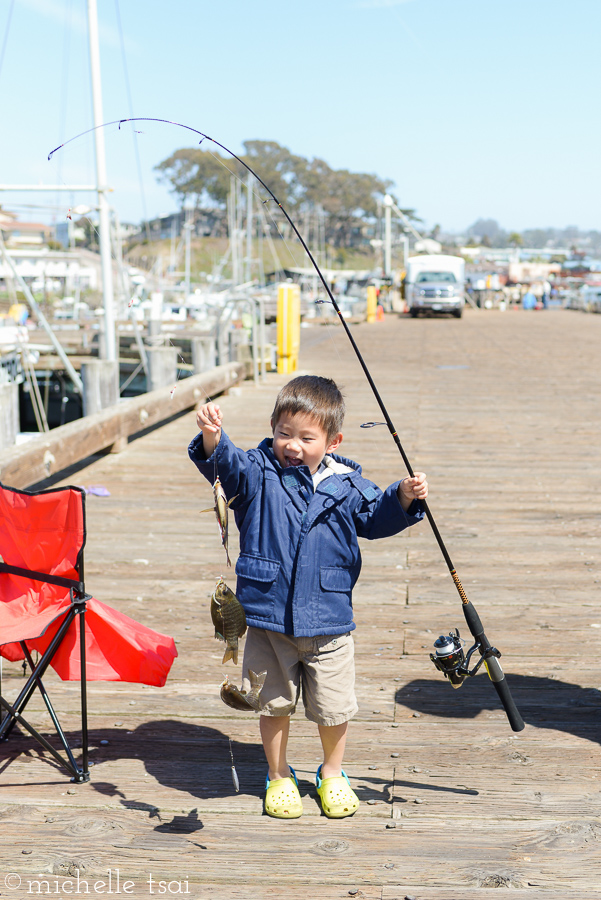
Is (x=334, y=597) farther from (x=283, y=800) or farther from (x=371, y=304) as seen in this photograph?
(x=371, y=304)

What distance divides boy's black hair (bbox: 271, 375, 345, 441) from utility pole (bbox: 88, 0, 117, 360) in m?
6.09

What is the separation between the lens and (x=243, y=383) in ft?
43.7

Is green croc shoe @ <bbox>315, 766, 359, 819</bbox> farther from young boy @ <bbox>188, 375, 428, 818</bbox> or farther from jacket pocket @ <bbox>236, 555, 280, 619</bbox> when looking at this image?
jacket pocket @ <bbox>236, 555, 280, 619</bbox>

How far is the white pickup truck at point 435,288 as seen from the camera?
34.0 m

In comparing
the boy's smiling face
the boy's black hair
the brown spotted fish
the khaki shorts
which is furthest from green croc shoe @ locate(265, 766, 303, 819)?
the boy's black hair

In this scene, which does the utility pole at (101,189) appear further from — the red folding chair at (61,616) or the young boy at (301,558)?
the young boy at (301,558)

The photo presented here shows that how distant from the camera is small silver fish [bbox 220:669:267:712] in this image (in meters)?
2.64

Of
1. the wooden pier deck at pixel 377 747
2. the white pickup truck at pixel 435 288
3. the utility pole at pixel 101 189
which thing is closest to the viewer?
the wooden pier deck at pixel 377 747

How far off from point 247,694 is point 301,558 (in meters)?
0.43

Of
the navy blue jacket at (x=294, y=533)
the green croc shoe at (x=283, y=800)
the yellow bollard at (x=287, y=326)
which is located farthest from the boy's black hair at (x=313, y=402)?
the yellow bollard at (x=287, y=326)

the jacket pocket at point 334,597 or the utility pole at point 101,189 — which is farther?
the utility pole at point 101,189

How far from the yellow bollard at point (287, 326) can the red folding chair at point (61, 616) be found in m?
10.4

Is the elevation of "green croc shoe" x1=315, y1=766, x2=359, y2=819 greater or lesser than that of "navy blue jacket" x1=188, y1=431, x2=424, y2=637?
lesser

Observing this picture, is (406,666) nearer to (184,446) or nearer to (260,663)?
(260,663)
